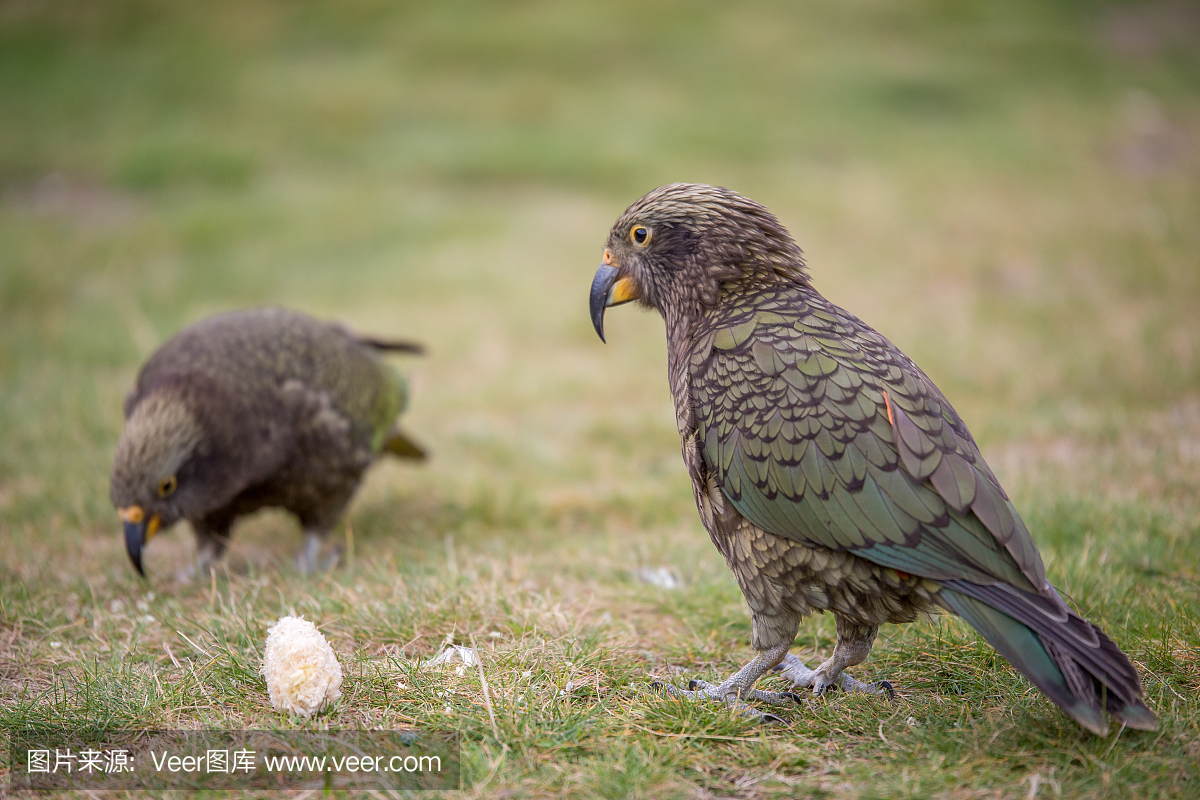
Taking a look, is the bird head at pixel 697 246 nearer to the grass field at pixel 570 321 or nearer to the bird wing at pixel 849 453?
the bird wing at pixel 849 453

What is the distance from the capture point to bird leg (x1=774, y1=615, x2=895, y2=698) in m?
3.04

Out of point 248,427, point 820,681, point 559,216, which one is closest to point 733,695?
point 820,681

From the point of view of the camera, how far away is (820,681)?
3.16 meters

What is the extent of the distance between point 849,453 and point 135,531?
3.37 meters

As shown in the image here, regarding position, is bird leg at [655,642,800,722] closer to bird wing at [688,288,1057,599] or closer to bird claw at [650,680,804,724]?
bird claw at [650,680,804,724]

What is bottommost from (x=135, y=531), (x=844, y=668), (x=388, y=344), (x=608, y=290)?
(x=135, y=531)

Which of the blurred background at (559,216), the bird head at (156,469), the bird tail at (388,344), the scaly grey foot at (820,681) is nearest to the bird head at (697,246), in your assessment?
the scaly grey foot at (820,681)

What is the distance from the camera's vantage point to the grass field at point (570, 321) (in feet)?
9.50

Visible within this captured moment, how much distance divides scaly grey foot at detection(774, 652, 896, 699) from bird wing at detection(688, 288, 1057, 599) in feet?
2.07

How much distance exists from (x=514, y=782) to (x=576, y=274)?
26.8 ft

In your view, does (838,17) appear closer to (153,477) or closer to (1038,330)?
(1038,330)

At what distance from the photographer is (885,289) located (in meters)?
9.57

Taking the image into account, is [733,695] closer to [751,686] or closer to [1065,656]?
[751,686]

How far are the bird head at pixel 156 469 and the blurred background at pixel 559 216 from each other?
1.12ft
